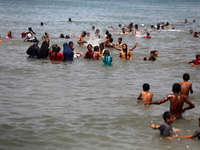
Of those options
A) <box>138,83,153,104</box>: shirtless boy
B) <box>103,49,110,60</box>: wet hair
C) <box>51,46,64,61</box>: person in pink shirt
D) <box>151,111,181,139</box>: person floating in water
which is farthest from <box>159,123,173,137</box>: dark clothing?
<box>51,46,64,61</box>: person in pink shirt

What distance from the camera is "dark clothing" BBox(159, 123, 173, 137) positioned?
27.7 ft

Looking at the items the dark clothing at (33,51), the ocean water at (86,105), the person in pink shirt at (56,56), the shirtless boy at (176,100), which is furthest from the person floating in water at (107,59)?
the shirtless boy at (176,100)

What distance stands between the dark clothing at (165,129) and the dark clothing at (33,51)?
40.6 feet

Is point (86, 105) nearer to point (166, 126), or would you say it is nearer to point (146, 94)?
point (146, 94)

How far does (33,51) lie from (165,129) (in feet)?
41.7

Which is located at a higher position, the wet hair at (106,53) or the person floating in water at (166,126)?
the wet hair at (106,53)

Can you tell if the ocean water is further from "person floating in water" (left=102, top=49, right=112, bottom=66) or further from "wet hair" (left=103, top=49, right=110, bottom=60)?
"wet hair" (left=103, top=49, right=110, bottom=60)

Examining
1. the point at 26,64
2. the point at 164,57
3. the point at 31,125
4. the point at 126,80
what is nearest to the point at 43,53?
the point at 26,64

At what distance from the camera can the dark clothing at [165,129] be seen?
8.45 metres

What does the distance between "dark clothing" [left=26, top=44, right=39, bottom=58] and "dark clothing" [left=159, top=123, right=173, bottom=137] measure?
12390 mm

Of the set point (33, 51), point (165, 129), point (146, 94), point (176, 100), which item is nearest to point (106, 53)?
point (33, 51)

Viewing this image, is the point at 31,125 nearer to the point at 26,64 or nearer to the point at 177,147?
the point at 177,147

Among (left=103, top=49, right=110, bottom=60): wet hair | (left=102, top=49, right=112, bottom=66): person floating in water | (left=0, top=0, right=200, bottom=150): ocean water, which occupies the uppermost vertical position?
(left=103, top=49, right=110, bottom=60): wet hair

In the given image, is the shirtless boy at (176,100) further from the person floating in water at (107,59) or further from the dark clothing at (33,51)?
the dark clothing at (33,51)
